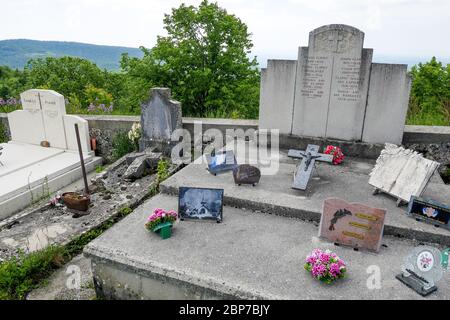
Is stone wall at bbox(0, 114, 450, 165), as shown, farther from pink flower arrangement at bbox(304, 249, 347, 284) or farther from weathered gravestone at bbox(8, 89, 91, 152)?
pink flower arrangement at bbox(304, 249, 347, 284)

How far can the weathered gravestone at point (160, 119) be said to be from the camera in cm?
785

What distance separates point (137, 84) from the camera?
16016 mm

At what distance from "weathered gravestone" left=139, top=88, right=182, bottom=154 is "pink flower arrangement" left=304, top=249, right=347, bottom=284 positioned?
5.17 metres

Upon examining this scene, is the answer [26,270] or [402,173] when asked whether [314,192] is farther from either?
[26,270]

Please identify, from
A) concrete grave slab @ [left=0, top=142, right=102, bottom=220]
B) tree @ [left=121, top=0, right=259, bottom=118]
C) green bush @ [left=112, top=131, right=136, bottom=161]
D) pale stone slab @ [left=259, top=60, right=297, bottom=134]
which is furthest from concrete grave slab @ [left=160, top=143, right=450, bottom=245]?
tree @ [left=121, top=0, right=259, bottom=118]

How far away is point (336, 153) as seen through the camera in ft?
21.7

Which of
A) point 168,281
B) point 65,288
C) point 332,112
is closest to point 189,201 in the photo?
point 168,281

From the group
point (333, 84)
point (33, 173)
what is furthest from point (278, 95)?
point (33, 173)

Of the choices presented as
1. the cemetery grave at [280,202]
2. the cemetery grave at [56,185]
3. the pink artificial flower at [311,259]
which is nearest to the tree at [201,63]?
the cemetery grave at [56,185]

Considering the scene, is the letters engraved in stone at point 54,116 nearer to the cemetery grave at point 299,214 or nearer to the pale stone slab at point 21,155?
the pale stone slab at point 21,155

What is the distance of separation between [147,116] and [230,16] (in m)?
10.4

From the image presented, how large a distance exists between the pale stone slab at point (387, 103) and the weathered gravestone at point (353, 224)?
330 cm

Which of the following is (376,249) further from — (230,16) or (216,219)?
(230,16)
